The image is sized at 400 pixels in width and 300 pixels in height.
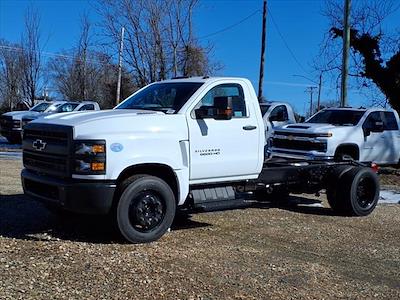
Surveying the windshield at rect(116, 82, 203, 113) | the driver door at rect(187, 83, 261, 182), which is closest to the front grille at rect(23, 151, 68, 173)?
the windshield at rect(116, 82, 203, 113)

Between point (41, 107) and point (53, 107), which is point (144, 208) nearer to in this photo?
point (53, 107)

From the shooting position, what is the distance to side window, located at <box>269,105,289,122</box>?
718 inches

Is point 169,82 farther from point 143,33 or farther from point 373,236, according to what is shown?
point 143,33

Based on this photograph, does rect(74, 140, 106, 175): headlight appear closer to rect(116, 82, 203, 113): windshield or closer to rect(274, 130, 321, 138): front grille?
rect(116, 82, 203, 113): windshield

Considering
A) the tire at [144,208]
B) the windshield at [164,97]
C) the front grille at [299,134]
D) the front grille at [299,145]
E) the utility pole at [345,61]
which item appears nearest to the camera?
the tire at [144,208]

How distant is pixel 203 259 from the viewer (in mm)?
6406

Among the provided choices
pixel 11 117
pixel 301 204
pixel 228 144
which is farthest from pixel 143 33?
pixel 228 144

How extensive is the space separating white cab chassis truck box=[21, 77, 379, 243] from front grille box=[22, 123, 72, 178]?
0.5 inches

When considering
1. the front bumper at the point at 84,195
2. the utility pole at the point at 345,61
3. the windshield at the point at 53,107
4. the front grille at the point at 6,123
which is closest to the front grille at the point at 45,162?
the front bumper at the point at 84,195

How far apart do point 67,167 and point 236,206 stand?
2497mm

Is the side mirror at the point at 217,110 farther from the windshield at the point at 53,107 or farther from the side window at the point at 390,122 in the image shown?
the windshield at the point at 53,107

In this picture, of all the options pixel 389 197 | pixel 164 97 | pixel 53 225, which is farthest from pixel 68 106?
pixel 164 97

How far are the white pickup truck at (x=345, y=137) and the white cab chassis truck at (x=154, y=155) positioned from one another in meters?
4.22

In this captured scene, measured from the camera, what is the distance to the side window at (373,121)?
1398 cm
